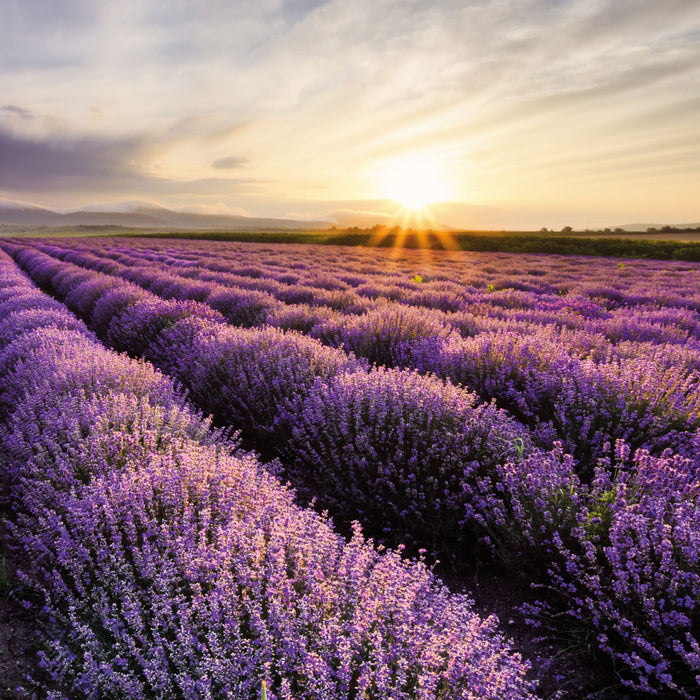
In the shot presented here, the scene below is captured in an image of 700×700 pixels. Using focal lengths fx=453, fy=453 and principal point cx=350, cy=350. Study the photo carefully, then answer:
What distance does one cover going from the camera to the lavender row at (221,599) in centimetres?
121

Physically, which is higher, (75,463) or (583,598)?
(75,463)

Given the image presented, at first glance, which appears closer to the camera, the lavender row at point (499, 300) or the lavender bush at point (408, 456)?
the lavender bush at point (408, 456)

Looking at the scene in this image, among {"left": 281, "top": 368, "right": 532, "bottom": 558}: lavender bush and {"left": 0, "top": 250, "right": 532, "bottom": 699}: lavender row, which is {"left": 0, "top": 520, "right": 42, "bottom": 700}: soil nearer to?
{"left": 0, "top": 250, "right": 532, "bottom": 699}: lavender row

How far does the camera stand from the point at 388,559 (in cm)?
150

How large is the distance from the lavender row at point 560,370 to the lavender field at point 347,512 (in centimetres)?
2

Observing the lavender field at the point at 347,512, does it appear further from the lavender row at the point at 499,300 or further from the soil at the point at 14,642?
the lavender row at the point at 499,300

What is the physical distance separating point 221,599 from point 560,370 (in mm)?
2842

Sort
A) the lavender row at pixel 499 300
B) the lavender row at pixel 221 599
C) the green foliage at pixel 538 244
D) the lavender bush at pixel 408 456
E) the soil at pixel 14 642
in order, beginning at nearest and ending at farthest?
the lavender row at pixel 221 599
the soil at pixel 14 642
the lavender bush at pixel 408 456
the lavender row at pixel 499 300
the green foliage at pixel 538 244

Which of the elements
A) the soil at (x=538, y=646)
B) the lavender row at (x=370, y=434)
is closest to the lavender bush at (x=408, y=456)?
the lavender row at (x=370, y=434)

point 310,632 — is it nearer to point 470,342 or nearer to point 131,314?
point 470,342

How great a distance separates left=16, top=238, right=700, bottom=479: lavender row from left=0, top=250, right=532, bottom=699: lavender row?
5.32ft

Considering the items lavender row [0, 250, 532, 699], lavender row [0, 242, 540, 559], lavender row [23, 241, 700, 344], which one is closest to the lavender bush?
lavender row [0, 242, 540, 559]

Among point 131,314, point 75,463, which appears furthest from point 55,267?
point 75,463

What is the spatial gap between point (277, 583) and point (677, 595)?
1.40m
